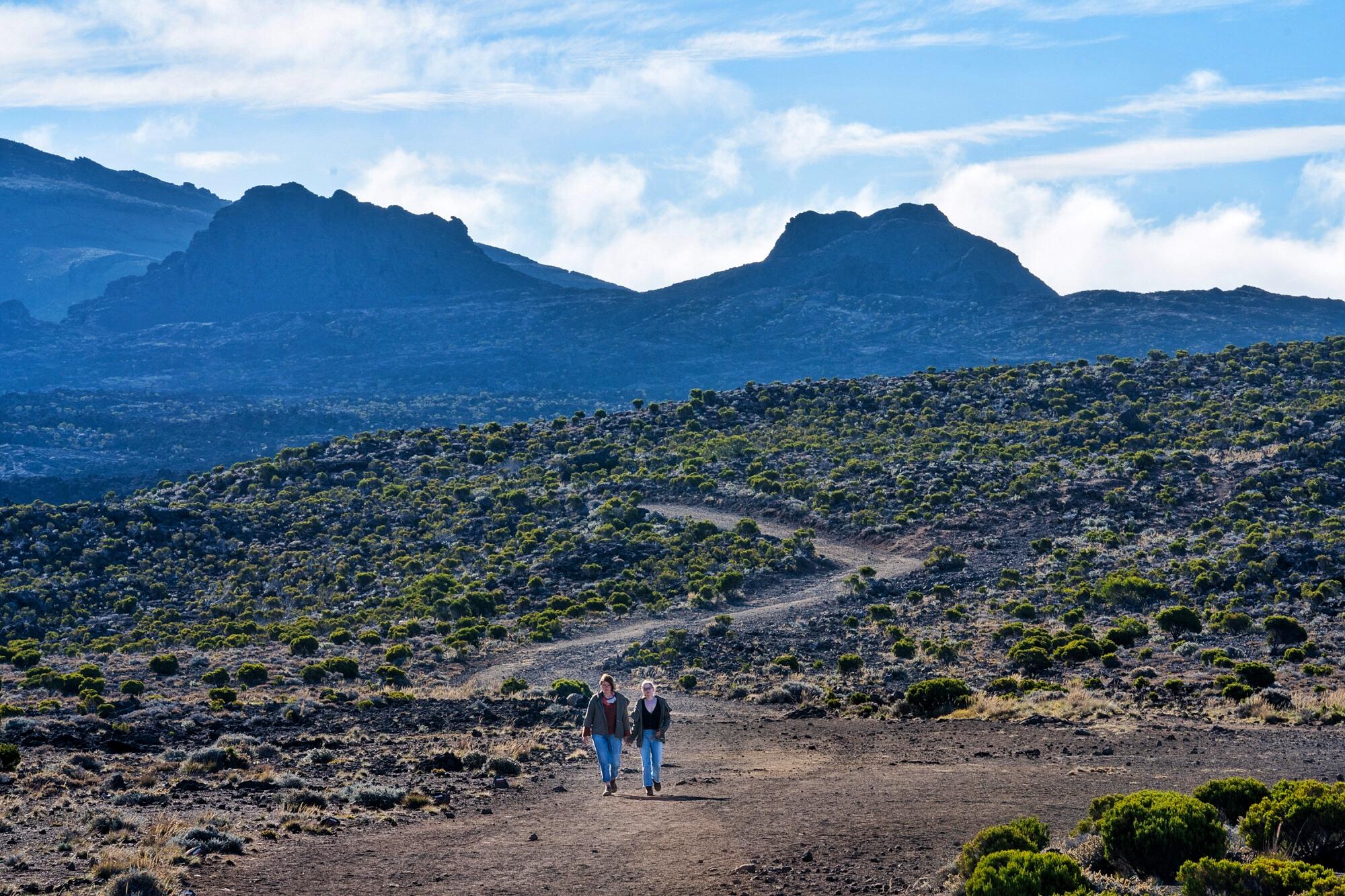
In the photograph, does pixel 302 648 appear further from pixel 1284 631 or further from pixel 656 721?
pixel 1284 631

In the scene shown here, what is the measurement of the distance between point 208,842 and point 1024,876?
763 cm

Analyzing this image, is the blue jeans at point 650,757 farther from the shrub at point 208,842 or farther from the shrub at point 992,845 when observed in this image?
the shrub at point 992,845

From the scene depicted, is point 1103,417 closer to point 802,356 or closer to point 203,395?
point 802,356

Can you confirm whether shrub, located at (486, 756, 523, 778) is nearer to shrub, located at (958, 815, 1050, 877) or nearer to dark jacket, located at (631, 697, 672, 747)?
dark jacket, located at (631, 697, 672, 747)

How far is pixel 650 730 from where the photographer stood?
1515cm

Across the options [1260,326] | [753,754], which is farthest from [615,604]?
[1260,326]

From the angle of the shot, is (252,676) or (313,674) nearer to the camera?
(313,674)

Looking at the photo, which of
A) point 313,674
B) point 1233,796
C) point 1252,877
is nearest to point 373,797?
point 1233,796

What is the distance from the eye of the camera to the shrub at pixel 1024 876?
9.38m

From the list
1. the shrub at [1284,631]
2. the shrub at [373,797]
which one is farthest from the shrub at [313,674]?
the shrub at [1284,631]

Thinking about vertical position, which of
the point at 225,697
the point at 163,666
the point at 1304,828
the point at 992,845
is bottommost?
the point at 163,666

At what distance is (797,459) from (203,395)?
373ft

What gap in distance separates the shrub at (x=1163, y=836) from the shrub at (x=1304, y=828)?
369 mm

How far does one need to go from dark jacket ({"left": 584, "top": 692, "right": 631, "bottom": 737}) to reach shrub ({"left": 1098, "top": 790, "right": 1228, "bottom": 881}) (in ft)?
20.7
